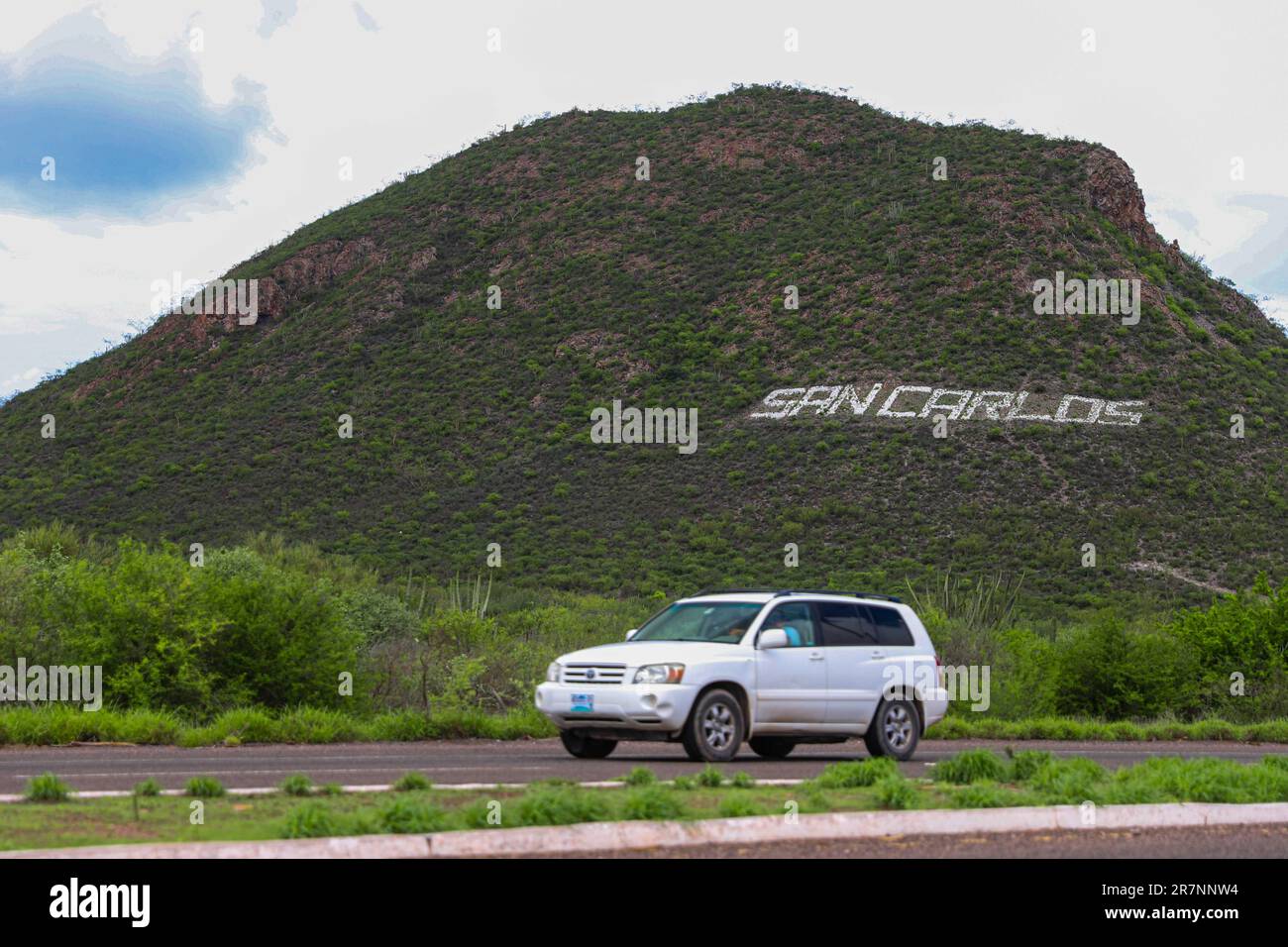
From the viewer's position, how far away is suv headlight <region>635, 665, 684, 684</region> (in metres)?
15.3

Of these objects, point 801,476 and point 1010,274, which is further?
point 1010,274

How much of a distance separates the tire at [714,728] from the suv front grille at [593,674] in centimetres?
80

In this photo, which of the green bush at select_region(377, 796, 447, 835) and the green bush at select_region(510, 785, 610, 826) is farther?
the green bush at select_region(510, 785, 610, 826)

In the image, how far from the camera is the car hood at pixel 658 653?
15531 millimetres

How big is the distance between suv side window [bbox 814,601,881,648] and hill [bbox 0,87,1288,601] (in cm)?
3934

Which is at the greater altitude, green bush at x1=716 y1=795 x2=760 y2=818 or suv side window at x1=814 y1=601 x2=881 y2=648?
suv side window at x1=814 y1=601 x2=881 y2=648

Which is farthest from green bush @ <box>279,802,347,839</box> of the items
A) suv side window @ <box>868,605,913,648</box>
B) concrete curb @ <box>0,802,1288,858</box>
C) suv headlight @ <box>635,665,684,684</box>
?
suv side window @ <box>868,605,913,648</box>

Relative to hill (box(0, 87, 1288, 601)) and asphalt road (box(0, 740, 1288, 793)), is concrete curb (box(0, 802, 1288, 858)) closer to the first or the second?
asphalt road (box(0, 740, 1288, 793))

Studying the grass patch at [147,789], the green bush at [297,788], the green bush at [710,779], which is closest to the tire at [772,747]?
the green bush at [710,779]

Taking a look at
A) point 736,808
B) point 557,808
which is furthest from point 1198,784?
point 557,808
